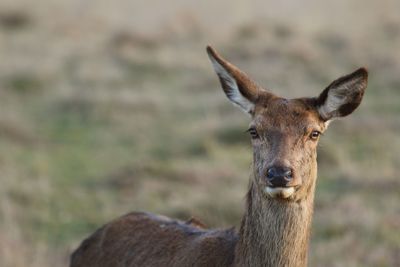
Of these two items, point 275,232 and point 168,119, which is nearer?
point 275,232

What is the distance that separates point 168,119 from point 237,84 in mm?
9970

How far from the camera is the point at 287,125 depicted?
574cm

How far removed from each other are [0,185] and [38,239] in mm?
1689

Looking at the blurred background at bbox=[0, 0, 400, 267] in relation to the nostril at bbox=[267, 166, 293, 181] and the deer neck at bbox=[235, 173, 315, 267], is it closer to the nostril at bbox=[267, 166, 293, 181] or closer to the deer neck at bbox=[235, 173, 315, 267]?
the deer neck at bbox=[235, 173, 315, 267]

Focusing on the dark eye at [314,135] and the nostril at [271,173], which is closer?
the nostril at [271,173]

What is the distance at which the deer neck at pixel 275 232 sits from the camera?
574 centimetres

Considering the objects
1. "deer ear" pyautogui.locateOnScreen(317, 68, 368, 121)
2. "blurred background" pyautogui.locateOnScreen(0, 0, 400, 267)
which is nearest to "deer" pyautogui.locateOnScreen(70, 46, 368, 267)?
"deer ear" pyautogui.locateOnScreen(317, 68, 368, 121)

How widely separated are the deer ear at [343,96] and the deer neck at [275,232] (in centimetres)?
45

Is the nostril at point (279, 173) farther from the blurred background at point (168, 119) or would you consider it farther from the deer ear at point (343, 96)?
the blurred background at point (168, 119)

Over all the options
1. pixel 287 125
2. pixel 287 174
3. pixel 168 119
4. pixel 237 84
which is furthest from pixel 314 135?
pixel 168 119

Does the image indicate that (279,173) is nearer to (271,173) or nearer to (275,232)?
(271,173)

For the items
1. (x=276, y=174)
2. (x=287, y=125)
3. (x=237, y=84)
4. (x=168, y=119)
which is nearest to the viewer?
(x=276, y=174)

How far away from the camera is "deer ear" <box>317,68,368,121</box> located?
19.0ft

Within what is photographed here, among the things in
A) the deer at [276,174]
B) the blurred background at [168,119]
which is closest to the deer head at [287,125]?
the deer at [276,174]
